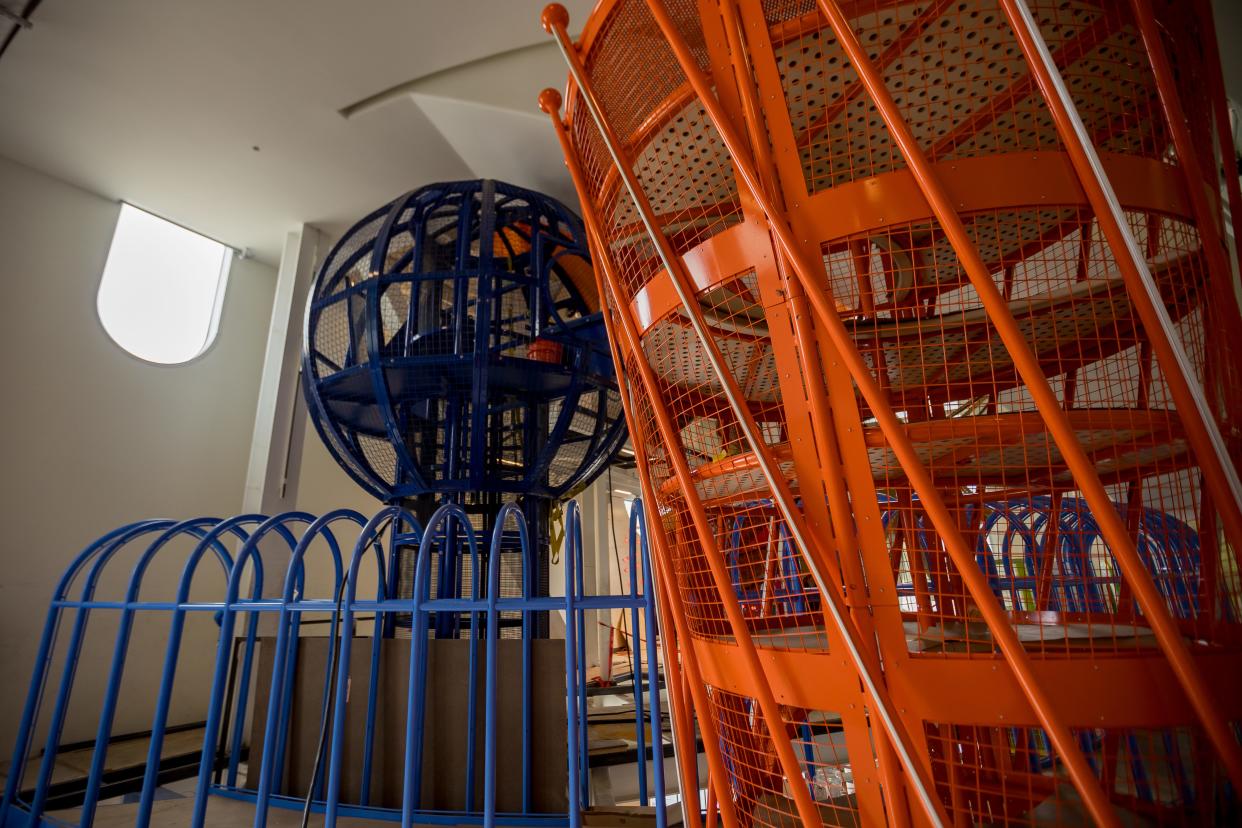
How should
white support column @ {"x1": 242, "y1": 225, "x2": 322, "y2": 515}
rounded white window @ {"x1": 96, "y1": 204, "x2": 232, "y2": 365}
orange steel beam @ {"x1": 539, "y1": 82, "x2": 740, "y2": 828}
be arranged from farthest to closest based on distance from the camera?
rounded white window @ {"x1": 96, "y1": 204, "x2": 232, "y2": 365}
white support column @ {"x1": 242, "y1": 225, "x2": 322, "y2": 515}
orange steel beam @ {"x1": 539, "y1": 82, "x2": 740, "y2": 828}

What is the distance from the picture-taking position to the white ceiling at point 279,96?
376 cm

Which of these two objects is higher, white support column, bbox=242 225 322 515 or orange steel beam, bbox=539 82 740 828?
white support column, bbox=242 225 322 515

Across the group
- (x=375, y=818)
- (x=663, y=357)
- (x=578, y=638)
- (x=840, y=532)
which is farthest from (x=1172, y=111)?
(x=375, y=818)

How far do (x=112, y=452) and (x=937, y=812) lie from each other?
233 inches

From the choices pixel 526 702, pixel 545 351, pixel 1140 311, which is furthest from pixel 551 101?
pixel 526 702

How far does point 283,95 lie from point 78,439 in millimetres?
2895

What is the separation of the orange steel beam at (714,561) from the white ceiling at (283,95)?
2.79 meters

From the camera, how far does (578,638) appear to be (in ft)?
6.86

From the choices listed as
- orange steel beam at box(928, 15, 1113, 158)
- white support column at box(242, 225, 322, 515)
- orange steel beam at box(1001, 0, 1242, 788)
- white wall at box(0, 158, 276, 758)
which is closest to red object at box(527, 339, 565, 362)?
orange steel beam at box(928, 15, 1113, 158)

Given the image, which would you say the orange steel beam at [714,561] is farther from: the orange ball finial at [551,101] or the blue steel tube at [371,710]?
the blue steel tube at [371,710]

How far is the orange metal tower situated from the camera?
92 cm

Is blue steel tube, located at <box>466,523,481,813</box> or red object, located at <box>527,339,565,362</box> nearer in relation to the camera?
blue steel tube, located at <box>466,523,481,813</box>

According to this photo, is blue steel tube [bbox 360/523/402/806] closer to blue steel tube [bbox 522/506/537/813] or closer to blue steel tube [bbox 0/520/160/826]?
blue steel tube [bbox 522/506/537/813]

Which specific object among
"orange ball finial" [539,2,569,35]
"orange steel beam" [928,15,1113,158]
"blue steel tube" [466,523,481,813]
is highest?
"orange ball finial" [539,2,569,35]
